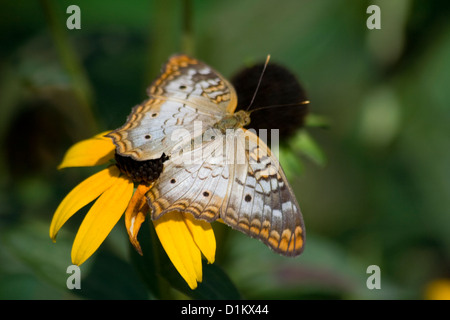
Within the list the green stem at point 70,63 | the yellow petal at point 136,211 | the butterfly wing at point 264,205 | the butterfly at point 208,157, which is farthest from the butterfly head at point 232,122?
the green stem at point 70,63

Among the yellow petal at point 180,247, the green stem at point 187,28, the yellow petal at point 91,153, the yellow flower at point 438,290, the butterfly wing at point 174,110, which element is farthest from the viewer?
the yellow flower at point 438,290

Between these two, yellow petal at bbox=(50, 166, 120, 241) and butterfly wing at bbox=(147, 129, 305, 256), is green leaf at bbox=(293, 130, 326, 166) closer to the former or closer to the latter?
butterfly wing at bbox=(147, 129, 305, 256)

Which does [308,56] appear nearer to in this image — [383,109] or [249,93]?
[383,109]

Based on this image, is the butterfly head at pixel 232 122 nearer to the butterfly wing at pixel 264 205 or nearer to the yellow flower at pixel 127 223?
the butterfly wing at pixel 264 205

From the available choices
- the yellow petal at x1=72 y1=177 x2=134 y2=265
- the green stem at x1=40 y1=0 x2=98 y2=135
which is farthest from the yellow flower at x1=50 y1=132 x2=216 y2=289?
the green stem at x1=40 y1=0 x2=98 y2=135

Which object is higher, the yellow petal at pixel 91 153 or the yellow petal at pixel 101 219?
the yellow petal at pixel 91 153
